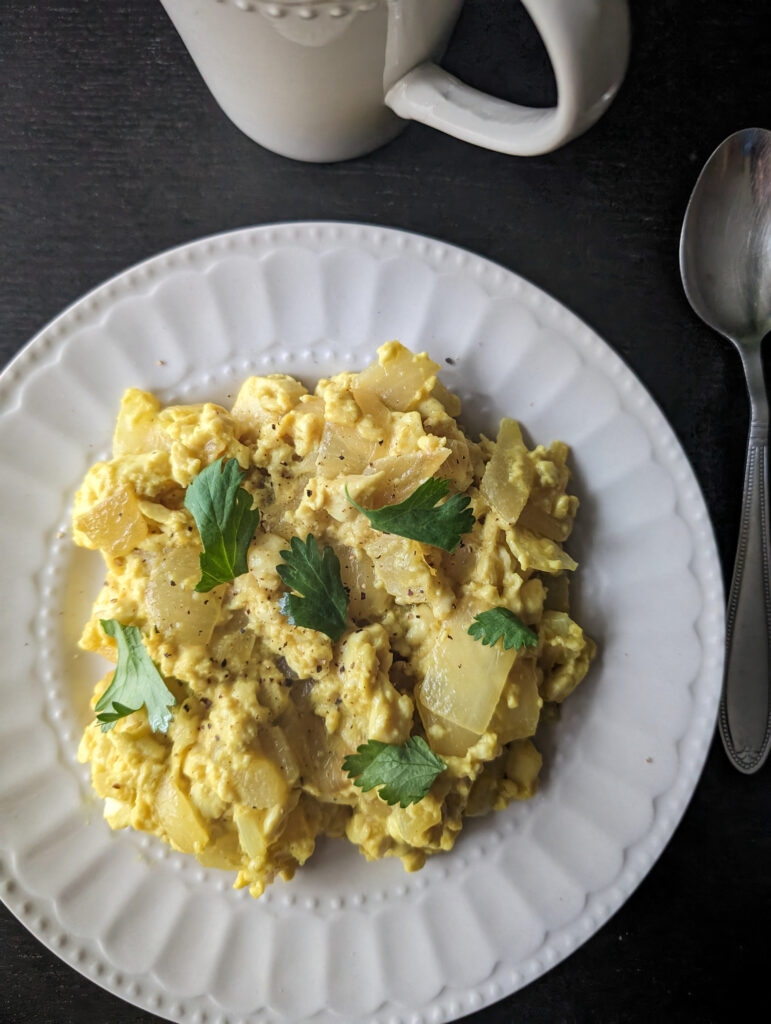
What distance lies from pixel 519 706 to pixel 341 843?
0.52m

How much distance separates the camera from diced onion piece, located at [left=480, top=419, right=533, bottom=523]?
167cm

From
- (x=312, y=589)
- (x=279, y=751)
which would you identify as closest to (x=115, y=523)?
(x=312, y=589)

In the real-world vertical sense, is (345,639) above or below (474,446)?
below

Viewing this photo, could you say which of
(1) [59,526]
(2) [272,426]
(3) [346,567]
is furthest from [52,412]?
(3) [346,567]

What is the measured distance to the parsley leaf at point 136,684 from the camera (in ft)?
5.28

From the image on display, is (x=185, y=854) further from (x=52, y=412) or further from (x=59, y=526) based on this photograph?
(x=52, y=412)

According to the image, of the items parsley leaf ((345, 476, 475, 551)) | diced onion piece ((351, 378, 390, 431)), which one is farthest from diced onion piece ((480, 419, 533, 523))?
diced onion piece ((351, 378, 390, 431))

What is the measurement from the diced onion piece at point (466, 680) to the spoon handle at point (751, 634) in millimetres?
618

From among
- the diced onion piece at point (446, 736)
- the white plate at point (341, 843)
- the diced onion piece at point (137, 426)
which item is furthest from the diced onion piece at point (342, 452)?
the diced onion piece at point (446, 736)

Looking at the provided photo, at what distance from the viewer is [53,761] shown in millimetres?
1804

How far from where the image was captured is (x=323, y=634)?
162 cm

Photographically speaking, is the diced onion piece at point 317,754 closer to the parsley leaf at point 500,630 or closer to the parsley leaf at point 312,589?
the parsley leaf at point 312,589

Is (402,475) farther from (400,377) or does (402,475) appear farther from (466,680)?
(466,680)

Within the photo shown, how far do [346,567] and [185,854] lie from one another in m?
0.74
